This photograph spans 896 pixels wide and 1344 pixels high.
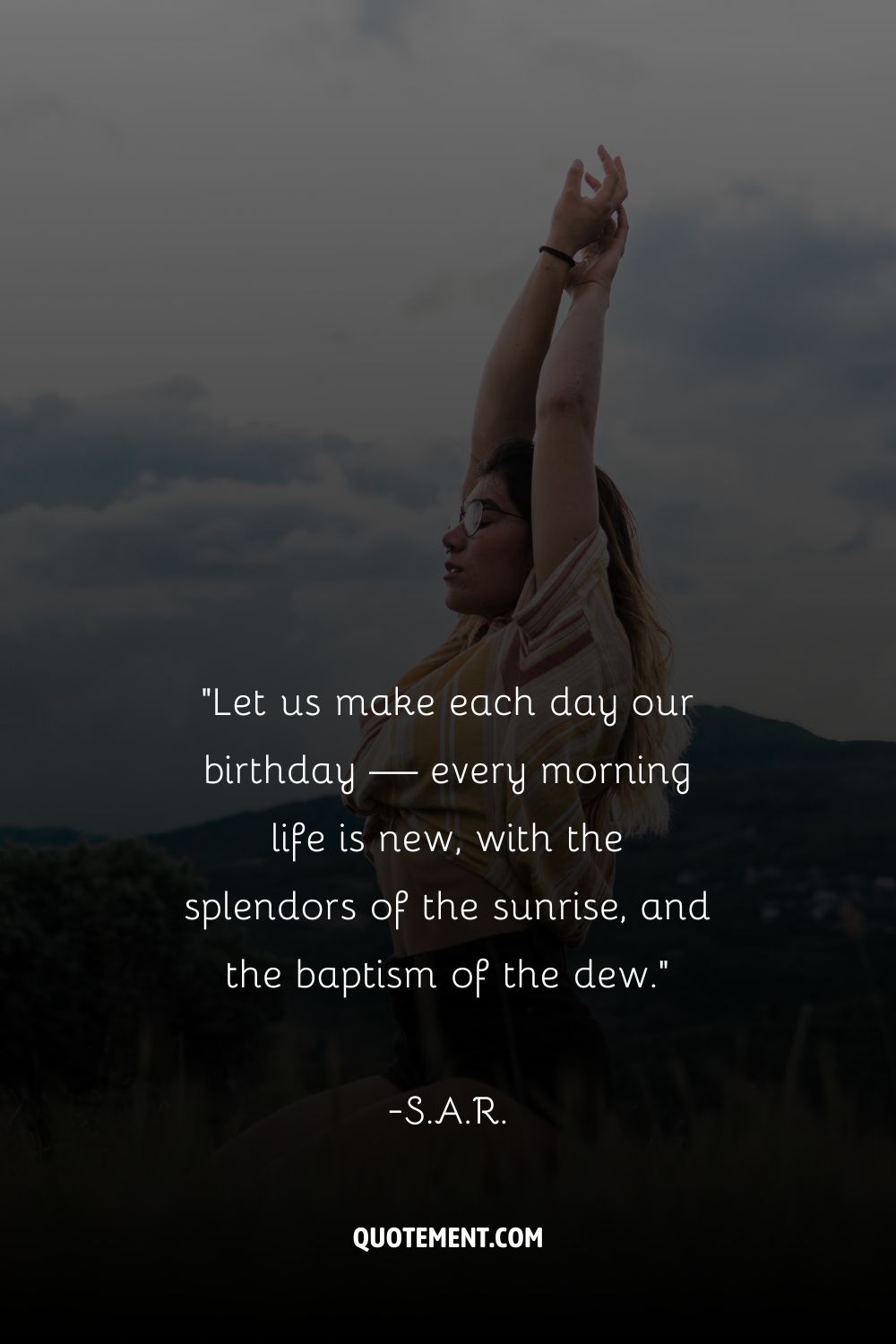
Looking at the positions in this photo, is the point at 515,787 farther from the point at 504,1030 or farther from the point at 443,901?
the point at 504,1030

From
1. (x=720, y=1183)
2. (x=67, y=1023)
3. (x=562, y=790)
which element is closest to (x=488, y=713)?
(x=562, y=790)

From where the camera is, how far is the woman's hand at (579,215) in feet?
11.5

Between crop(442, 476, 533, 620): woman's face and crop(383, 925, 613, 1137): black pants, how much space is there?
90 centimetres

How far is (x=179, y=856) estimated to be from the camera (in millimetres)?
46781

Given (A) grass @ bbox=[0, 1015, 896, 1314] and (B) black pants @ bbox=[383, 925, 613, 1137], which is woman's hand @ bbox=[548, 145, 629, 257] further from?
(A) grass @ bbox=[0, 1015, 896, 1314]

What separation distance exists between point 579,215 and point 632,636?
1.16m

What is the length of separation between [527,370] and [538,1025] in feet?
6.44

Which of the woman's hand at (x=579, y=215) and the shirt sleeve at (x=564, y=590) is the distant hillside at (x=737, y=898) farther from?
the woman's hand at (x=579, y=215)

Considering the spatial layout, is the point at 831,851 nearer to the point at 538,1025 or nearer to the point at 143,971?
the point at 538,1025

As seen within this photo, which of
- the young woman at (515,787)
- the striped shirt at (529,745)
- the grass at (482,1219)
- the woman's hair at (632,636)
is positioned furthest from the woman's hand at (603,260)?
the grass at (482,1219)

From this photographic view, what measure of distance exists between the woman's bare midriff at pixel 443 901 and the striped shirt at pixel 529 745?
28mm

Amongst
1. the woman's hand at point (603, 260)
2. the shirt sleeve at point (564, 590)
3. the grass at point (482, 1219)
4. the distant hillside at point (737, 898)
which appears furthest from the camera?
the woman's hand at point (603, 260)

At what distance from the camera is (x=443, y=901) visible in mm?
2732

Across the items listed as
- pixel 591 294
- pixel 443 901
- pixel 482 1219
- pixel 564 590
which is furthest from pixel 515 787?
pixel 591 294
